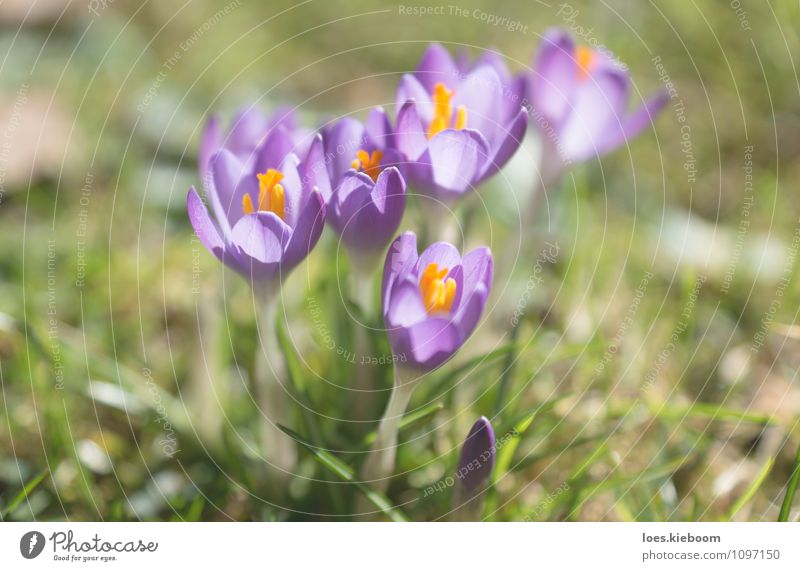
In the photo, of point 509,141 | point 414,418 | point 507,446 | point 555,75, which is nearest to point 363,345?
point 414,418

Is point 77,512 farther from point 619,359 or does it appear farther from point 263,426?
point 619,359

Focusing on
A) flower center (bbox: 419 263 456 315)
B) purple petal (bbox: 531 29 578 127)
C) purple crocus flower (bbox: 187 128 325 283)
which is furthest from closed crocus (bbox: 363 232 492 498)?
purple petal (bbox: 531 29 578 127)

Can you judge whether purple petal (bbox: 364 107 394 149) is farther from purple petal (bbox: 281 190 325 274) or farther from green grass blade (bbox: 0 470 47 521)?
green grass blade (bbox: 0 470 47 521)

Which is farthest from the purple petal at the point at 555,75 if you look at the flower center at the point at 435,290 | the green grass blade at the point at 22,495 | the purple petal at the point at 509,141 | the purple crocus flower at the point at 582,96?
the green grass blade at the point at 22,495

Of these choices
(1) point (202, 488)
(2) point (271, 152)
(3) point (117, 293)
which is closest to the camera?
(2) point (271, 152)

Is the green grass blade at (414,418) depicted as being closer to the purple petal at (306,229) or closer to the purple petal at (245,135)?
the purple petal at (306,229)
